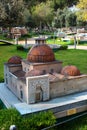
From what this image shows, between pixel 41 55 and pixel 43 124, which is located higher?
pixel 41 55

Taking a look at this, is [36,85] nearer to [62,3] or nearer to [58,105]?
[58,105]

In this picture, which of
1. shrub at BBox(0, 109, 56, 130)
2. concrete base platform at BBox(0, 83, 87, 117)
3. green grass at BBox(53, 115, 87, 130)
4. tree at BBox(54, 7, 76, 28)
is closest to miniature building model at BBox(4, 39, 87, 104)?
concrete base platform at BBox(0, 83, 87, 117)

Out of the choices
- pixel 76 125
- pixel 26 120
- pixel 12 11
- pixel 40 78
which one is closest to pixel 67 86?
pixel 40 78

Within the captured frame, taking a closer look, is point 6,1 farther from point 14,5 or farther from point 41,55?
point 41,55

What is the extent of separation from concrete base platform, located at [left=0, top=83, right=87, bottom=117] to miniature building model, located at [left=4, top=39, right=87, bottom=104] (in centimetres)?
30

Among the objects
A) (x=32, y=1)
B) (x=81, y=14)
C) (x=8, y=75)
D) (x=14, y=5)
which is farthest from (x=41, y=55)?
(x=32, y=1)

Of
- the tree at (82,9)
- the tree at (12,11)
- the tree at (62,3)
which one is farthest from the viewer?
the tree at (62,3)

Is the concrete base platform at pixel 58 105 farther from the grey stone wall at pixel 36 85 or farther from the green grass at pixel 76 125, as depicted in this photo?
the green grass at pixel 76 125

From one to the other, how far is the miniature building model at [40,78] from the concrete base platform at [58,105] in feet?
0.98

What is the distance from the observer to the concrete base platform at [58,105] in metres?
10.1

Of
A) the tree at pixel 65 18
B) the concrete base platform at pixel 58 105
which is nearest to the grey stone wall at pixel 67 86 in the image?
the concrete base platform at pixel 58 105

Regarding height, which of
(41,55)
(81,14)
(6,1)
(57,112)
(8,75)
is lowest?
(57,112)

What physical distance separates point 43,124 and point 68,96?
9.76 feet

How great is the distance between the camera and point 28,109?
9.96 meters
